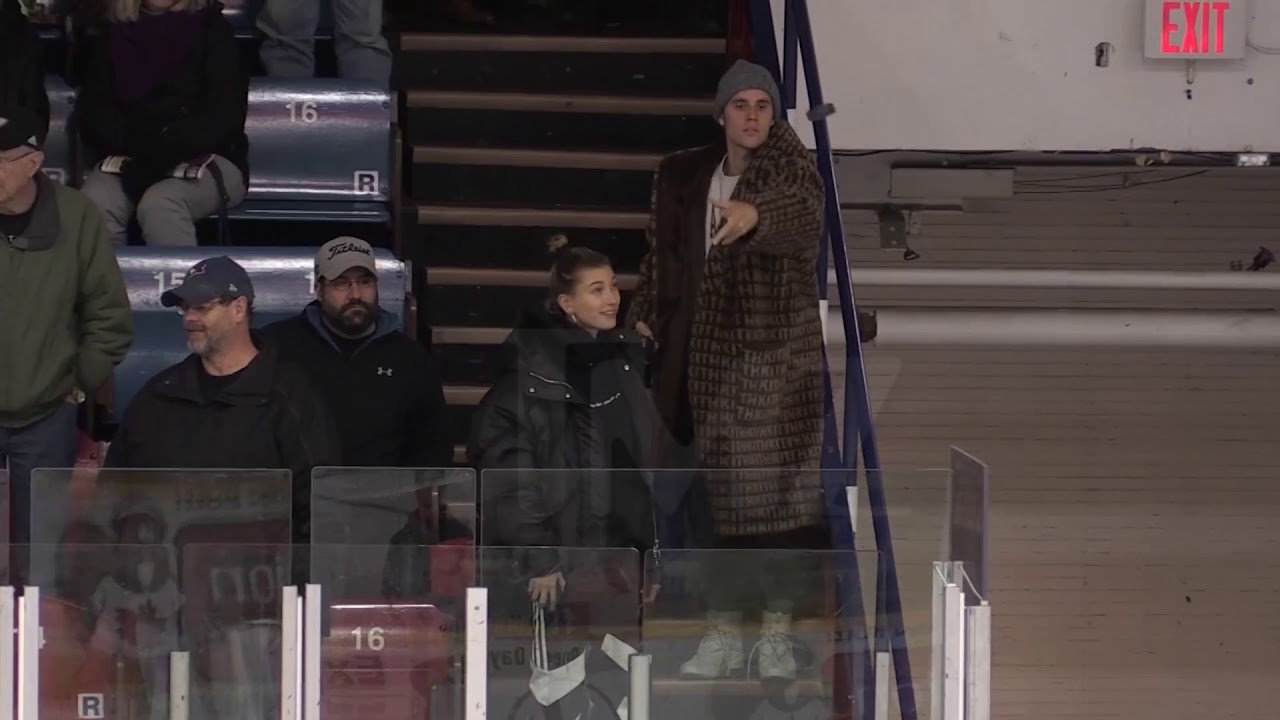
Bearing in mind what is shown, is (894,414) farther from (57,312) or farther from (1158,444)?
(57,312)

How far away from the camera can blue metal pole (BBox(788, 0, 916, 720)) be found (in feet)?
13.1

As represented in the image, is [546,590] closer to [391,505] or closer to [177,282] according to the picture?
[391,505]

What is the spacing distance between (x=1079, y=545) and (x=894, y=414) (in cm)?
106

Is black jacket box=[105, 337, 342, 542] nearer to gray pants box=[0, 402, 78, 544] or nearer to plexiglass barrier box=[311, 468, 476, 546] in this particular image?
gray pants box=[0, 402, 78, 544]

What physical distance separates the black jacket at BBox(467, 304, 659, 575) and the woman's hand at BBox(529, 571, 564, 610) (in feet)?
0.84

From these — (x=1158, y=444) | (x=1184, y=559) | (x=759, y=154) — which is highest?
(x=759, y=154)

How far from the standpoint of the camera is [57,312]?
4824 mm

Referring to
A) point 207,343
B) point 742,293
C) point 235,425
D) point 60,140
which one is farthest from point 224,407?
point 60,140

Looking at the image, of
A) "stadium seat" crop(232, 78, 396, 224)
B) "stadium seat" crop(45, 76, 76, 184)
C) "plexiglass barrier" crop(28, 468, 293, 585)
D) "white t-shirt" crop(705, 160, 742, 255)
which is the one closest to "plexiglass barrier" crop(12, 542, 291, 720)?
"plexiglass barrier" crop(28, 468, 293, 585)

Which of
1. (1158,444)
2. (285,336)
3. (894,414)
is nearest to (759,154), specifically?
(285,336)

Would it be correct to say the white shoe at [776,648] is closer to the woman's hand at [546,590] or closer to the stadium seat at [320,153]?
the woman's hand at [546,590]

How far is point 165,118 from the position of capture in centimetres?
596

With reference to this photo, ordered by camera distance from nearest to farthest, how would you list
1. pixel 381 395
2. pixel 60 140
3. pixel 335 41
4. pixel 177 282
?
pixel 381 395
pixel 177 282
pixel 60 140
pixel 335 41

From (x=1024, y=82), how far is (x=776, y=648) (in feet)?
10.8
